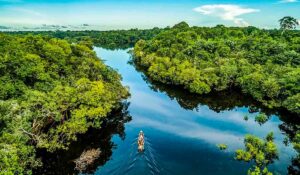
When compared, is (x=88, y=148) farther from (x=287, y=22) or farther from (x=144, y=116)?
(x=287, y=22)

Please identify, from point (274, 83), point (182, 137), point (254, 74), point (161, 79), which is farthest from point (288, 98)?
point (161, 79)

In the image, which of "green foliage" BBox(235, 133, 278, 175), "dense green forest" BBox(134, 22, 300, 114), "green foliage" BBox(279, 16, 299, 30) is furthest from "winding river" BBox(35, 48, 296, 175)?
"green foliage" BBox(279, 16, 299, 30)

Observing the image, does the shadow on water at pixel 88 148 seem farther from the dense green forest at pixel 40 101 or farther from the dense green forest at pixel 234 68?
the dense green forest at pixel 234 68

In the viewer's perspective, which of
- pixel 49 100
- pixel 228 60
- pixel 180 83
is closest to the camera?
pixel 49 100

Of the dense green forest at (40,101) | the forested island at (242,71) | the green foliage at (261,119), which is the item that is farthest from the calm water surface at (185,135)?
the dense green forest at (40,101)

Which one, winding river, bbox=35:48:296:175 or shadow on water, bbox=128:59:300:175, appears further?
shadow on water, bbox=128:59:300:175

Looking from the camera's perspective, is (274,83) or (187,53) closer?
(274,83)

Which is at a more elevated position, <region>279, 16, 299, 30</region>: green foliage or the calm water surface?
<region>279, 16, 299, 30</region>: green foliage

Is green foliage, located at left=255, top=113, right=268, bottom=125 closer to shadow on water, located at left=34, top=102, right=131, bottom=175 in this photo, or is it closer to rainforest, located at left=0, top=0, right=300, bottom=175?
rainforest, located at left=0, top=0, right=300, bottom=175

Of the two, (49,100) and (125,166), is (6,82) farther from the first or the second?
(125,166)
